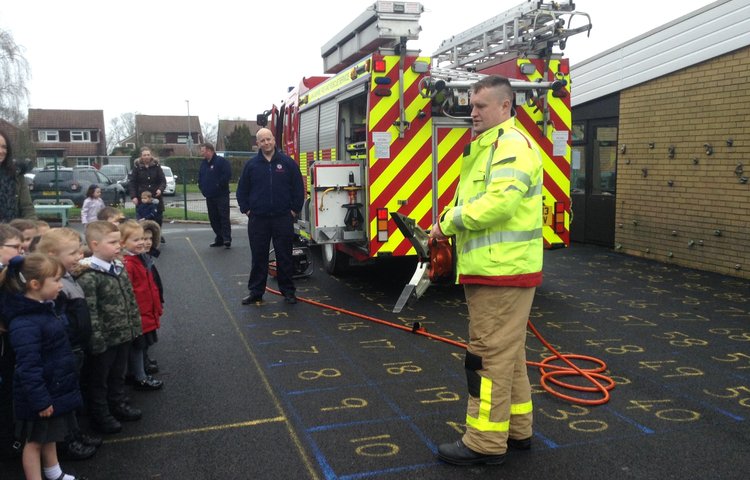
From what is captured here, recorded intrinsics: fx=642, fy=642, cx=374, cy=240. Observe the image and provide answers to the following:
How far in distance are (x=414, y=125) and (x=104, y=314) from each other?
432 centimetres

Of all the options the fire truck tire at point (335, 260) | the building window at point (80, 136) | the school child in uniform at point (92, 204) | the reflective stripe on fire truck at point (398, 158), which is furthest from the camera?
the building window at point (80, 136)

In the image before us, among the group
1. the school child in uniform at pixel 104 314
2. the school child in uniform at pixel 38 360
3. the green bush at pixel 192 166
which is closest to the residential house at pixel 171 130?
the green bush at pixel 192 166

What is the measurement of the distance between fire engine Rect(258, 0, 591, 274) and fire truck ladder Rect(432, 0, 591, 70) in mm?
16

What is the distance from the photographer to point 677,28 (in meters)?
9.55

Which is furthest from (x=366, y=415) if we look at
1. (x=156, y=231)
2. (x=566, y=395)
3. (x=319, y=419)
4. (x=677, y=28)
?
(x=677, y=28)

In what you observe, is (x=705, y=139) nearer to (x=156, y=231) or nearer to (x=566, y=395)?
(x=566, y=395)

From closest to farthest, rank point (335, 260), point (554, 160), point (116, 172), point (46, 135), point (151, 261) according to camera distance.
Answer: point (151, 261)
point (554, 160)
point (335, 260)
point (116, 172)
point (46, 135)

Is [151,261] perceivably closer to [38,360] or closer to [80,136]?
[38,360]

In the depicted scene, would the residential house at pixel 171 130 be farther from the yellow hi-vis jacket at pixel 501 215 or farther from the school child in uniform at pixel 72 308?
the yellow hi-vis jacket at pixel 501 215

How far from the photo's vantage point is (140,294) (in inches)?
175

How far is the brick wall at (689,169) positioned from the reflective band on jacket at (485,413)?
6643mm

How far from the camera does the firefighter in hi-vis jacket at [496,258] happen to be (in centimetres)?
338

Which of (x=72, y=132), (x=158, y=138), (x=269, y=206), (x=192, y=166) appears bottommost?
(x=269, y=206)

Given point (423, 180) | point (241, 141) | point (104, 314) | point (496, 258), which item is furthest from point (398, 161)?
point (241, 141)
